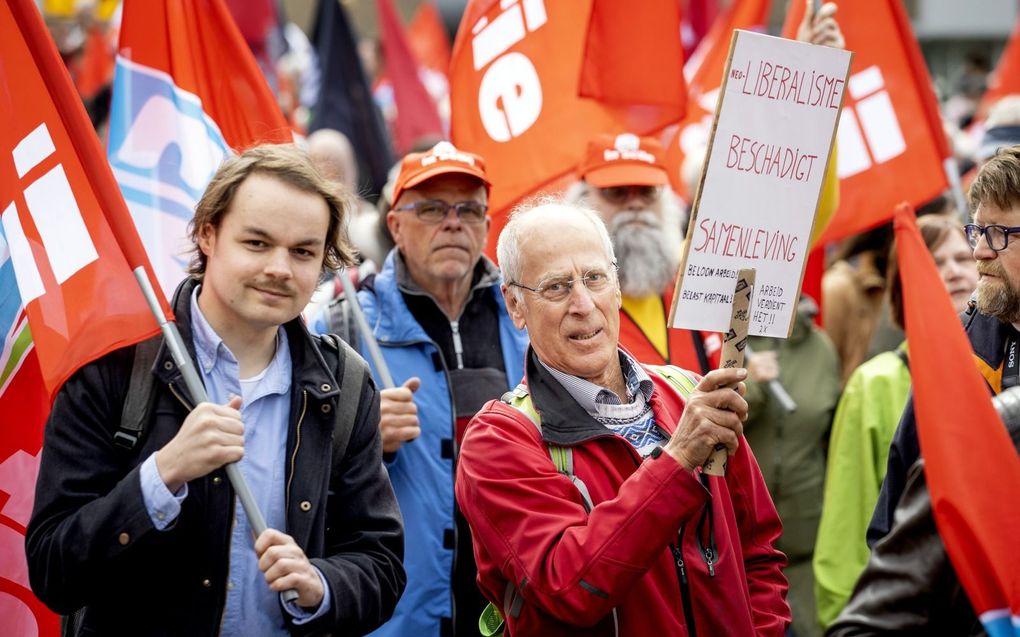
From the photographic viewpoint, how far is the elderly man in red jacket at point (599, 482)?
2.62 metres

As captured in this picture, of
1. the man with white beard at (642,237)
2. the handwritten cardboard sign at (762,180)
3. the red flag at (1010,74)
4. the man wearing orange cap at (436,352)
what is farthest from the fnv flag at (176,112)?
the red flag at (1010,74)

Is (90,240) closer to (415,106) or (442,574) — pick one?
(442,574)

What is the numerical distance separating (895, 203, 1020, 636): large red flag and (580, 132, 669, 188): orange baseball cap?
253 cm

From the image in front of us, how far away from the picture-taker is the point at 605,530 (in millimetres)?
2627

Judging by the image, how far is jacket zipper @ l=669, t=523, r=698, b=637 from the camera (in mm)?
2816

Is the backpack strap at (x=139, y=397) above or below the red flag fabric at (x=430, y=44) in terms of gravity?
below

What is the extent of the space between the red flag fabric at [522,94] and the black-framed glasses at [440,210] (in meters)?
0.53

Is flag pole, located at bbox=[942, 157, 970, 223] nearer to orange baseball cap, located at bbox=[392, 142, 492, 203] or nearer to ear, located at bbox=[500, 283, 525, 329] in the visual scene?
orange baseball cap, located at bbox=[392, 142, 492, 203]

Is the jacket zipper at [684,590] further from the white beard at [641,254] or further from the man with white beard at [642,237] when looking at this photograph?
the white beard at [641,254]

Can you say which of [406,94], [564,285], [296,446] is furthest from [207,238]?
[406,94]

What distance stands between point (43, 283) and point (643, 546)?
173cm

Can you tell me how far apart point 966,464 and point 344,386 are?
159cm

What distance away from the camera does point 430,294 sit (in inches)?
174

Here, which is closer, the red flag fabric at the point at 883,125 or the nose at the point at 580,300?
the nose at the point at 580,300
